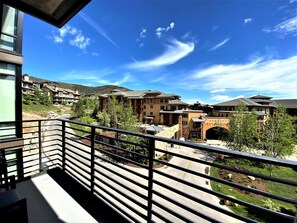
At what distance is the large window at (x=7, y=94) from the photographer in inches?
156

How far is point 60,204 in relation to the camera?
204 cm

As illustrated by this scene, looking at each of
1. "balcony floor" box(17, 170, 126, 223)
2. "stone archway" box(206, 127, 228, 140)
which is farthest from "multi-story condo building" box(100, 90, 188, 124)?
"balcony floor" box(17, 170, 126, 223)

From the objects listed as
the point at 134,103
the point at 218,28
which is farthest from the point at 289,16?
the point at 134,103

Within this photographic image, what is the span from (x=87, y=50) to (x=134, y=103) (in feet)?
51.5

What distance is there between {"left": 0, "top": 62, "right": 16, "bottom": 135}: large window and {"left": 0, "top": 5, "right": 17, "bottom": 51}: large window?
1.69 feet

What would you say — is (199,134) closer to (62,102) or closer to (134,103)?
(134,103)

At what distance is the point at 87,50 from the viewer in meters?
34.7

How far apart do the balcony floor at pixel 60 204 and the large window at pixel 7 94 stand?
2.39 m

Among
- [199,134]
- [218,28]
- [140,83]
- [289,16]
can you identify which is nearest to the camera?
[289,16]

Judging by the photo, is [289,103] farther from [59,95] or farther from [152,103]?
[59,95]

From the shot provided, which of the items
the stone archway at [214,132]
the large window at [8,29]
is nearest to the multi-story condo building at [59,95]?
the stone archway at [214,132]

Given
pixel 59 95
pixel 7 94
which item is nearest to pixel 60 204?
pixel 7 94

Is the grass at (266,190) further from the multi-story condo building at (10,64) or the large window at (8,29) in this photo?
the large window at (8,29)

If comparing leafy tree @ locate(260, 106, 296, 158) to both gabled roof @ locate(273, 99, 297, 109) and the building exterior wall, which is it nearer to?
the building exterior wall
